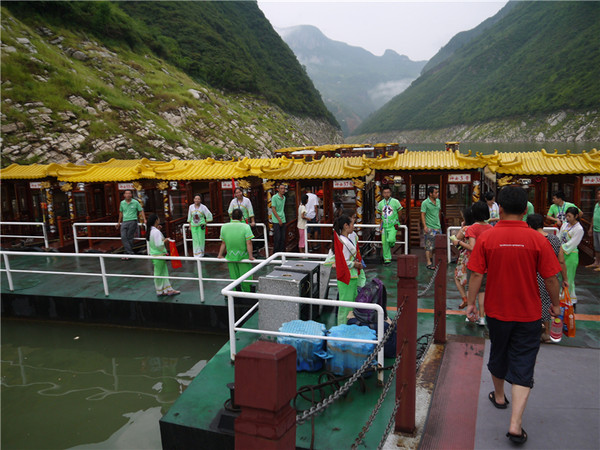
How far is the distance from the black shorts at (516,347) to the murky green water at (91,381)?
440 cm

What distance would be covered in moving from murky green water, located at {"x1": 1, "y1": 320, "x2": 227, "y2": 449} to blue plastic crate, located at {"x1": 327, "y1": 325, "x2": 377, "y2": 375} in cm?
265

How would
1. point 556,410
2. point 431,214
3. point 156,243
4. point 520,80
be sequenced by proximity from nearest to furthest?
point 556,410 < point 156,243 < point 431,214 < point 520,80

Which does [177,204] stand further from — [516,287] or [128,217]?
[516,287]

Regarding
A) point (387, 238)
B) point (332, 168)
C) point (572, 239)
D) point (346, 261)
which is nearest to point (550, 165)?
point (387, 238)

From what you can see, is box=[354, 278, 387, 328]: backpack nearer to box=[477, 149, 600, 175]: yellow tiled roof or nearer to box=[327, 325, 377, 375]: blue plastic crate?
box=[327, 325, 377, 375]: blue plastic crate

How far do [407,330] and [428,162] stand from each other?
29.7 feet

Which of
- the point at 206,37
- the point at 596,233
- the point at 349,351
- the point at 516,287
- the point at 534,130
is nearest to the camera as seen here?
the point at 516,287

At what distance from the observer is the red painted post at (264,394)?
166cm

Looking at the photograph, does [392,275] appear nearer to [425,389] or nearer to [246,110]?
[425,389]

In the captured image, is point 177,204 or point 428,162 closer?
point 428,162

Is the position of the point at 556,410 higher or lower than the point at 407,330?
lower

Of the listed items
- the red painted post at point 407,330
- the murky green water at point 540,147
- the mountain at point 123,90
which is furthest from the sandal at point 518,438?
the murky green water at point 540,147

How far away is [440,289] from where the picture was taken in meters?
5.24

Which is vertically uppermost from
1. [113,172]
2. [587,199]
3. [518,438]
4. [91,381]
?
[113,172]
